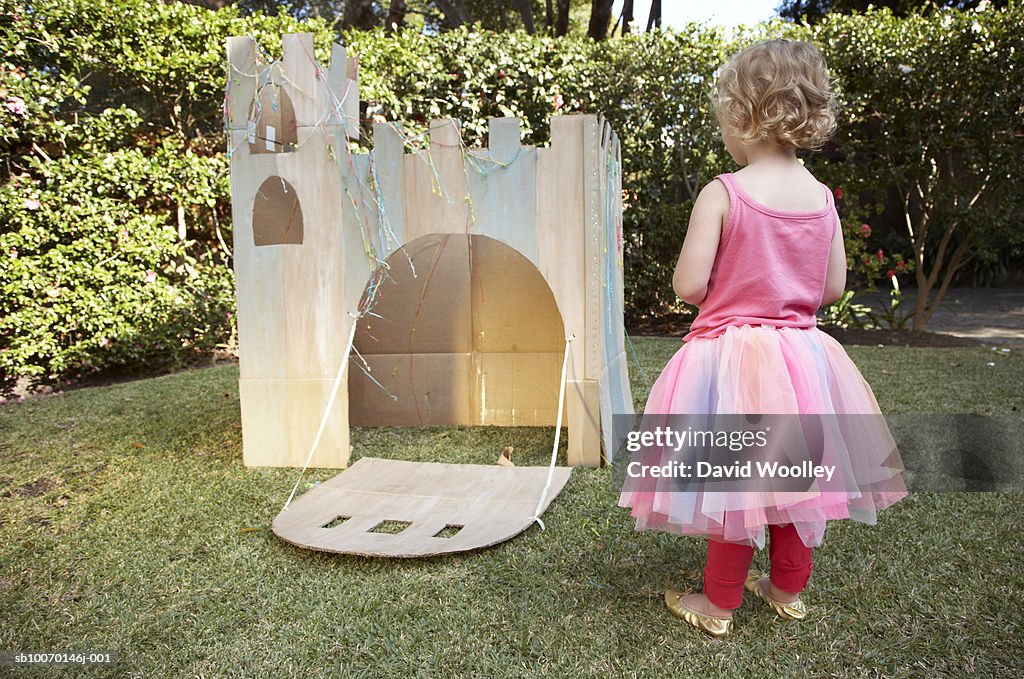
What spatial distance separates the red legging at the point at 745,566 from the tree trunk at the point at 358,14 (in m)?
9.84

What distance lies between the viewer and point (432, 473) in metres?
3.15

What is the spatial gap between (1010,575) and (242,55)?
3322mm

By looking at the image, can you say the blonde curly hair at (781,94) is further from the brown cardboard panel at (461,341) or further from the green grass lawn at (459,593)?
the brown cardboard panel at (461,341)

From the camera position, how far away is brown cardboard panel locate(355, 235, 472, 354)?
13.1 ft

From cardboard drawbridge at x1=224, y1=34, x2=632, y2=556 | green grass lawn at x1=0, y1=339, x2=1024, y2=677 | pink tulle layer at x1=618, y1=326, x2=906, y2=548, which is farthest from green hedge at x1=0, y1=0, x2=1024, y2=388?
pink tulle layer at x1=618, y1=326, x2=906, y2=548

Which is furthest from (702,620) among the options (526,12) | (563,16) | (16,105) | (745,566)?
(563,16)

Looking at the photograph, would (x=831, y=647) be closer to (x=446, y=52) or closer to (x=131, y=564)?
(x=131, y=564)

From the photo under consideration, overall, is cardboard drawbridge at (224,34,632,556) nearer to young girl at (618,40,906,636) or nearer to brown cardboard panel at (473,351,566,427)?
brown cardboard panel at (473,351,566,427)

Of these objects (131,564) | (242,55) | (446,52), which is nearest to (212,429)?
(131,564)

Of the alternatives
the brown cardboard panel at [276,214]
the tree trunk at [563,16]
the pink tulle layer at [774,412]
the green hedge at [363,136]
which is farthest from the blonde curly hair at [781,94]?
the tree trunk at [563,16]

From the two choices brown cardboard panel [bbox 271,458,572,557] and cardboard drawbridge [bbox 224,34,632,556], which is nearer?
brown cardboard panel [bbox 271,458,572,557]

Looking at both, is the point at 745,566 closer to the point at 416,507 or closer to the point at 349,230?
the point at 416,507

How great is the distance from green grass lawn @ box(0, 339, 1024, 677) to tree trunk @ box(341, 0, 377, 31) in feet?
28.0

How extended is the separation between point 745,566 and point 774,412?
0.42m
